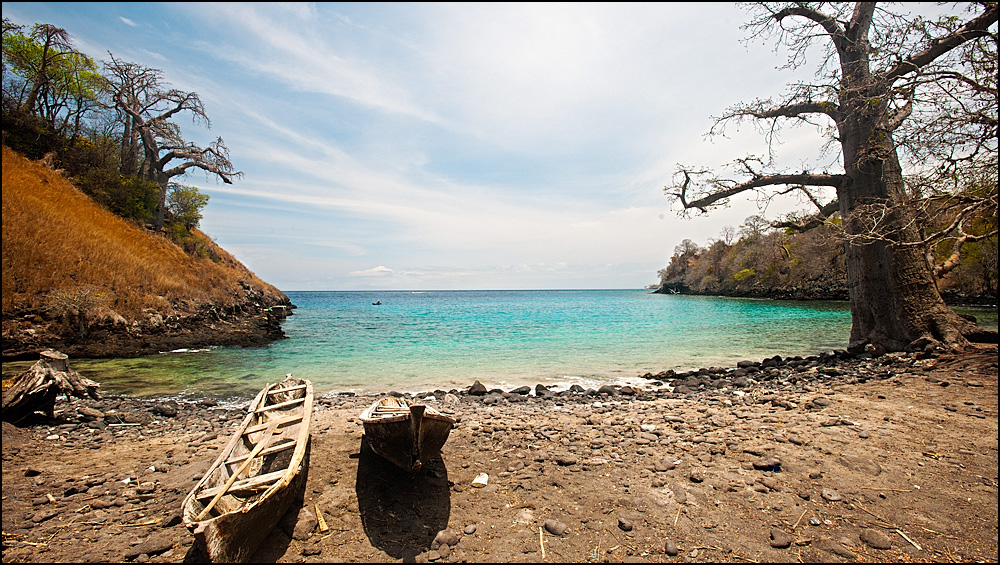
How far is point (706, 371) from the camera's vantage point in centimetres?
1051

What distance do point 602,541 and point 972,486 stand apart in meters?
3.72

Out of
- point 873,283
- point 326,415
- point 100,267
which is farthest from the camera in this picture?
point 100,267

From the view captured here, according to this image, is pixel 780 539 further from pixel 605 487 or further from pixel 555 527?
pixel 555 527

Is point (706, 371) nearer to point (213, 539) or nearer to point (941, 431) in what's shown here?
point (941, 431)

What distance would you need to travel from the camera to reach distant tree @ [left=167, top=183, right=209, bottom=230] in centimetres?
3080

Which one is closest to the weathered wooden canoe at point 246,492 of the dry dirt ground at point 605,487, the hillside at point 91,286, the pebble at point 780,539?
the dry dirt ground at point 605,487

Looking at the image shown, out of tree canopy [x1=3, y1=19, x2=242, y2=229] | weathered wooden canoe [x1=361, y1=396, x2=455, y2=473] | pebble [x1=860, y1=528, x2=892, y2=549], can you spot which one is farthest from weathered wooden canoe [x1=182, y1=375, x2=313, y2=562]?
tree canopy [x1=3, y1=19, x2=242, y2=229]

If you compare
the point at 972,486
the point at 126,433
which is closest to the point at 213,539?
the point at 126,433

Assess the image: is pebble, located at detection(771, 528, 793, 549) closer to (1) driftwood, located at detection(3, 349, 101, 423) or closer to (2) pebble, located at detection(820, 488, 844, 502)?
(2) pebble, located at detection(820, 488, 844, 502)

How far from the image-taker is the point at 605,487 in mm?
4156

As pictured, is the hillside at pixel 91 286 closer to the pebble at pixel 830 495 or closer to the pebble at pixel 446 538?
the pebble at pixel 446 538

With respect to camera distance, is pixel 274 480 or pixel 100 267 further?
pixel 100 267

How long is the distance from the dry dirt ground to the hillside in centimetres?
1132

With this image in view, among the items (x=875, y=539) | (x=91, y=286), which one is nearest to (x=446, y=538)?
(x=875, y=539)
